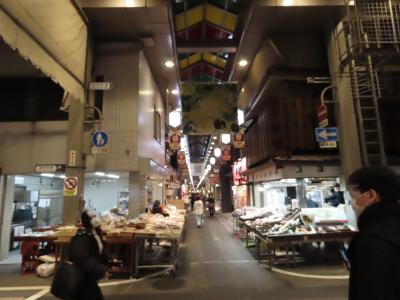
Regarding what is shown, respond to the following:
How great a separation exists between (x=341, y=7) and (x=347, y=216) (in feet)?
18.5

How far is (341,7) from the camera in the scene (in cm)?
741

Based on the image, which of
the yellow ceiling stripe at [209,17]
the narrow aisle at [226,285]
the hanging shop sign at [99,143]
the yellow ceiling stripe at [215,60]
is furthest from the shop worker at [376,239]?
the yellow ceiling stripe at [215,60]

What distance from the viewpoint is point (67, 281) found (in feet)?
10.3

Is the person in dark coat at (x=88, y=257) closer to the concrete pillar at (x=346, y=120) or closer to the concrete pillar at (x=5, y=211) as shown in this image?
the concrete pillar at (x=5, y=211)

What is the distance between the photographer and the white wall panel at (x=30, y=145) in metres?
7.84

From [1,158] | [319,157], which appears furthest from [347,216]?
[1,158]

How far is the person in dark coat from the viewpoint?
3201mm

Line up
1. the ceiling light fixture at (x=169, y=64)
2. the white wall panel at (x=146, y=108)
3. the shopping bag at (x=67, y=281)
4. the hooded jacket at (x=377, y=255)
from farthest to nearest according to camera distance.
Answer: the ceiling light fixture at (x=169, y=64), the white wall panel at (x=146, y=108), the shopping bag at (x=67, y=281), the hooded jacket at (x=377, y=255)

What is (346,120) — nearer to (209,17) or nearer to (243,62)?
(243,62)

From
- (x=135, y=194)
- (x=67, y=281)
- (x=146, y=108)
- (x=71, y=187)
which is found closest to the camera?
(x=67, y=281)

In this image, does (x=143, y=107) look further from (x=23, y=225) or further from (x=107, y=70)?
(x=23, y=225)

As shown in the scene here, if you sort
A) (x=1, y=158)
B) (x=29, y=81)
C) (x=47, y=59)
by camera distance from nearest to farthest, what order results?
(x=47, y=59) → (x=1, y=158) → (x=29, y=81)

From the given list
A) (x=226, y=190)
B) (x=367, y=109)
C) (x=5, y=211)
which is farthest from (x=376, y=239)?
(x=226, y=190)

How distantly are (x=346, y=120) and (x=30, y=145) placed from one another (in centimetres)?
888
